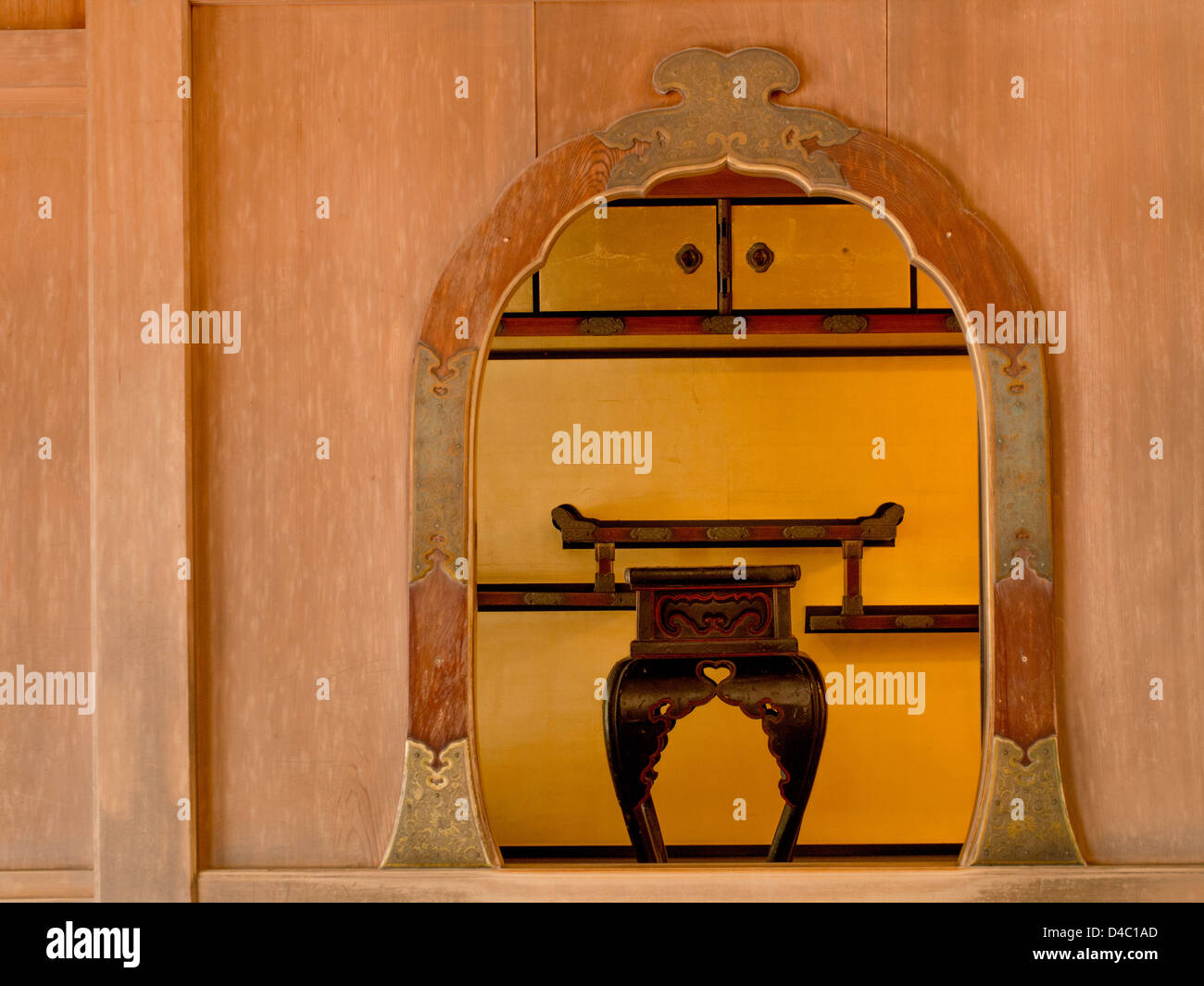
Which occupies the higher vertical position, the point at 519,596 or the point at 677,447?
the point at 677,447

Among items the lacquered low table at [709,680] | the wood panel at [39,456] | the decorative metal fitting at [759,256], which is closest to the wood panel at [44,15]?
the wood panel at [39,456]

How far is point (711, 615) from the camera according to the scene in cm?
340

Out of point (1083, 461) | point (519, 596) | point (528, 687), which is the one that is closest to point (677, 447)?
point (519, 596)

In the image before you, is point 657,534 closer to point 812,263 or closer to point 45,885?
point 812,263

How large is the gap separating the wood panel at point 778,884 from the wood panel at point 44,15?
1.97 meters

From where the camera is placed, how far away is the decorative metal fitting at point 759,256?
415 centimetres

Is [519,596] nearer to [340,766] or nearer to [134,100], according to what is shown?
[340,766]

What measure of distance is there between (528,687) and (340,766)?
6.85ft

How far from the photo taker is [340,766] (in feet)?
7.72

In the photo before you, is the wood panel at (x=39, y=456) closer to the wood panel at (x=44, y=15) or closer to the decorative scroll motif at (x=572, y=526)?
the wood panel at (x=44, y=15)

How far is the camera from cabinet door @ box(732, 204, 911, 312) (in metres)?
4.17

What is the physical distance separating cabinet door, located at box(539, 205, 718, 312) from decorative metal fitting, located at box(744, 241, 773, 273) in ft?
0.46

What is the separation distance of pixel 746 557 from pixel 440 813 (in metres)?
2.31

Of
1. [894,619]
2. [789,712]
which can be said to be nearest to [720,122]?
[789,712]
